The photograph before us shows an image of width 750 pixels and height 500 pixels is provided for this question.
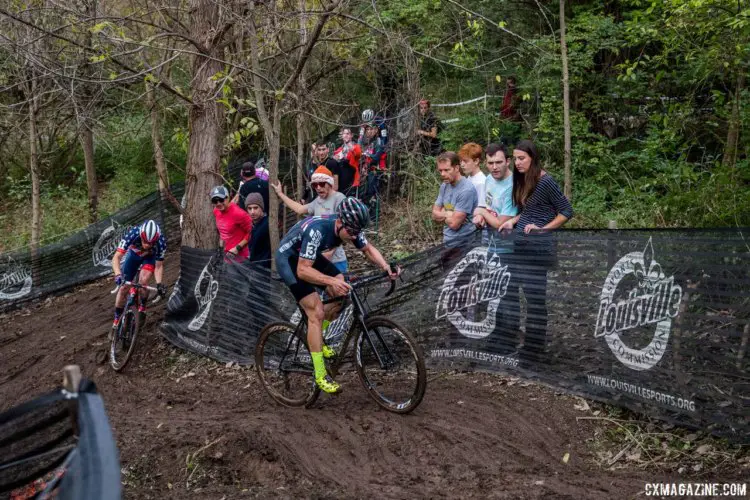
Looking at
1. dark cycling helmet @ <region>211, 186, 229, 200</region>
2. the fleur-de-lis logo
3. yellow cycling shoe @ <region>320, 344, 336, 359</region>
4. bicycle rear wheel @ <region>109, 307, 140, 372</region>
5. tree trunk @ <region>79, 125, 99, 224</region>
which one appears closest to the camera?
the fleur-de-lis logo

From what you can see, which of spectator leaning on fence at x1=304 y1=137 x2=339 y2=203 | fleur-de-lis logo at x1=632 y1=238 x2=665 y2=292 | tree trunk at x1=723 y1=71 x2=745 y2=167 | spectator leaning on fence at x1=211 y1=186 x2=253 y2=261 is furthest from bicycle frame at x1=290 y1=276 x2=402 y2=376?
tree trunk at x1=723 y1=71 x2=745 y2=167

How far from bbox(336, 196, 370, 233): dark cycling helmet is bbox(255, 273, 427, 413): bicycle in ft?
1.71

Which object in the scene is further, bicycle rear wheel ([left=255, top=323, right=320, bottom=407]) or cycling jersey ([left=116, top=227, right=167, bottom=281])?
cycling jersey ([left=116, top=227, right=167, bottom=281])

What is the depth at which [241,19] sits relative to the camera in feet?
28.6

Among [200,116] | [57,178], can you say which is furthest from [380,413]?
[57,178]

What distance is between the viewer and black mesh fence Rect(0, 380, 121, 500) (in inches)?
108

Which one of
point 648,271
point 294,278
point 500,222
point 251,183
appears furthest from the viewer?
point 251,183

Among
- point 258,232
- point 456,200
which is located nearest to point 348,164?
point 258,232

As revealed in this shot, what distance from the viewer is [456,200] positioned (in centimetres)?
802

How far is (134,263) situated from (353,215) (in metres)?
5.07

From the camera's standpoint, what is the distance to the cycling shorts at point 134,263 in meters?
10.1

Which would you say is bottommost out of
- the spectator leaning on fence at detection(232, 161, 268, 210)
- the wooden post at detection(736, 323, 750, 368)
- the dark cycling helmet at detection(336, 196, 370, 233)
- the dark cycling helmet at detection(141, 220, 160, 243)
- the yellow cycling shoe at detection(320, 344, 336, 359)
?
the yellow cycling shoe at detection(320, 344, 336, 359)

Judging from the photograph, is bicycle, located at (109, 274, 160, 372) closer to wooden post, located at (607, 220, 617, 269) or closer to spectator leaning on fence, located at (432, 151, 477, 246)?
spectator leaning on fence, located at (432, 151, 477, 246)

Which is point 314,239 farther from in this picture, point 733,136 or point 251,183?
point 733,136
